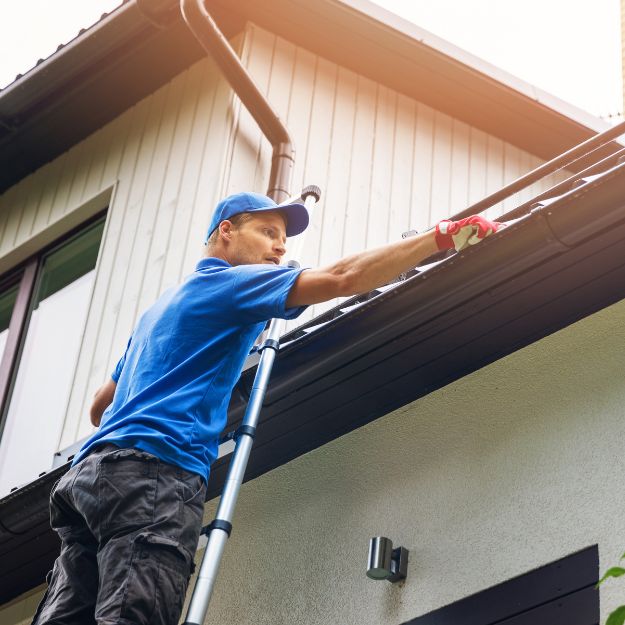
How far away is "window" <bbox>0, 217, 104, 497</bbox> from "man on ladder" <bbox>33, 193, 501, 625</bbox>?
3036mm

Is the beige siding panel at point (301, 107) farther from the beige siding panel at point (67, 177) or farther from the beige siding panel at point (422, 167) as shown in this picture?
the beige siding panel at point (67, 177)

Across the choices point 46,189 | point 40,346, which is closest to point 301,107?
point 46,189

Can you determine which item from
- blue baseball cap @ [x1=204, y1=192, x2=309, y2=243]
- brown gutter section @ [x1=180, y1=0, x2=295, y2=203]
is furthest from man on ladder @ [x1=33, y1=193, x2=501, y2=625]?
brown gutter section @ [x1=180, y1=0, x2=295, y2=203]

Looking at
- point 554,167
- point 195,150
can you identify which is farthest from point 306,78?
point 554,167

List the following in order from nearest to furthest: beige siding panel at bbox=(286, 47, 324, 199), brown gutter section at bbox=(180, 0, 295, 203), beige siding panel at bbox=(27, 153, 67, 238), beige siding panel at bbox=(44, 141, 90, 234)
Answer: brown gutter section at bbox=(180, 0, 295, 203) → beige siding panel at bbox=(286, 47, 324, 199) → beige siding panel at bbox=(44, 141, 90, 234) → beige siding panel at bbox=(27, 153, 67, 238)

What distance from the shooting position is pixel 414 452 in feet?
17.4

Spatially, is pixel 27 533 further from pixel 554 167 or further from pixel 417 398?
pixel 554 167

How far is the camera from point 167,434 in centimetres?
442

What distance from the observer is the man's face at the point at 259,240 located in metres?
5.20

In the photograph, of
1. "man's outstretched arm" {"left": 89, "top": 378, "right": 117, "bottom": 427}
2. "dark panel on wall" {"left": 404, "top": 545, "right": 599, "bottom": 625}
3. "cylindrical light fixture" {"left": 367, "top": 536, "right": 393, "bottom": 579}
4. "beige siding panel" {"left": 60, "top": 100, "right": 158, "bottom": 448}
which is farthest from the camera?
"beige siding panel" {"left": 60, "top": 100, "right": 158, "bottom": 448}

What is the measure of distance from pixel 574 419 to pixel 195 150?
3950mm

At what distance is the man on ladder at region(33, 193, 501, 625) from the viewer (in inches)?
162

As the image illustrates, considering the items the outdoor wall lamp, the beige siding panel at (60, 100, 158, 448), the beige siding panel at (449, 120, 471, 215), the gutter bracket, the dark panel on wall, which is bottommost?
the dark panel on wall

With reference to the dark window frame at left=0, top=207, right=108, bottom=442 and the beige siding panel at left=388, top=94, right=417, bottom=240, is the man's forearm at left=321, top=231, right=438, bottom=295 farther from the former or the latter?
the dark window frame at left=0, top=207, right=108, bottom=442
